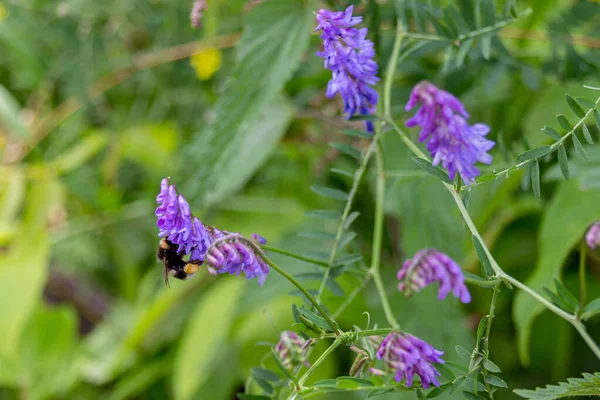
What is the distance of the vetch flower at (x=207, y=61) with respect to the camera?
947 mm

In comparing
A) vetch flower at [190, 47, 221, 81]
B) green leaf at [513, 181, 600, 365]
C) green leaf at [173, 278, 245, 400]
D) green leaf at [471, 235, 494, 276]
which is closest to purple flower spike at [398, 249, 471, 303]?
green leaf at [471, 235, 494, 276]

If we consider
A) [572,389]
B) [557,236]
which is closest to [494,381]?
[572,389]

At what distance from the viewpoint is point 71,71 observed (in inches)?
Answer: 41.4

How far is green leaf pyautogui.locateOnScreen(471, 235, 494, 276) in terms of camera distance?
0.32 metres

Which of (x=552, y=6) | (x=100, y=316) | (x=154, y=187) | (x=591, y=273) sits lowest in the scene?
(x=100, y=316)

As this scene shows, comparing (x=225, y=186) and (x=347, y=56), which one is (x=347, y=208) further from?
(x=225, y=186)

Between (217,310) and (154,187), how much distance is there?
300 mm

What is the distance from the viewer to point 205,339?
787 millimetres

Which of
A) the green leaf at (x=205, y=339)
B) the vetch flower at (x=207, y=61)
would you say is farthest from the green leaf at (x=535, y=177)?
the vetch flower at (x=207, y=61)

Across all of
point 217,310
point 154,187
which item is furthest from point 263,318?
point 154,187

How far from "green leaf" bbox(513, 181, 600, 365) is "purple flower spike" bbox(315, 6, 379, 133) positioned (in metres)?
0.25

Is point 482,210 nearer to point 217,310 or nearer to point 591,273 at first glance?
point 591,273

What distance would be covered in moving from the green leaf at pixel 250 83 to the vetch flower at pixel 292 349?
21cm

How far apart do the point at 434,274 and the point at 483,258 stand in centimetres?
5
